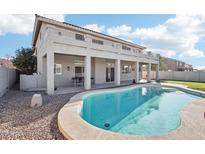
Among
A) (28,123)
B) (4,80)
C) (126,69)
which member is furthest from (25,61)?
(28,123)

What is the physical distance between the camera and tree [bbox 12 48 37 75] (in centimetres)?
2116

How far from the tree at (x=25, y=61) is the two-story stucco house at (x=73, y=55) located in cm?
387

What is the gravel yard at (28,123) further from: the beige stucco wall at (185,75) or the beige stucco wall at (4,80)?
the beige stucco wall at (185,75)

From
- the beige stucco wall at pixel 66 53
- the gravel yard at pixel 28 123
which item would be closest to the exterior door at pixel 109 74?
the beige stucco wall at pixel 66 53

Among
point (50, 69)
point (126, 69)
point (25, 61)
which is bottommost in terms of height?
point (50, 69)

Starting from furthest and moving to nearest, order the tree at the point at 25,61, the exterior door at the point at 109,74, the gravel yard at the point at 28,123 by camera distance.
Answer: the exterior door at the point at 109,74 → the tree at the point at 25,61 → the gravel yard at the point at 28,123

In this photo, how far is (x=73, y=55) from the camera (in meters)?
14.8

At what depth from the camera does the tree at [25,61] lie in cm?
2116

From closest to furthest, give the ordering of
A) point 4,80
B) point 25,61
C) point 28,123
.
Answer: point 28,123 → point 4,80 → point 25,61

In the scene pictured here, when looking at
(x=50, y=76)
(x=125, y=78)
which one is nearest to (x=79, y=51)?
(x=50, y=76)

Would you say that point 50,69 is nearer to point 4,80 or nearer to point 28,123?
point 4,80

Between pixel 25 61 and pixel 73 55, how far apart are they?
37.0ft
